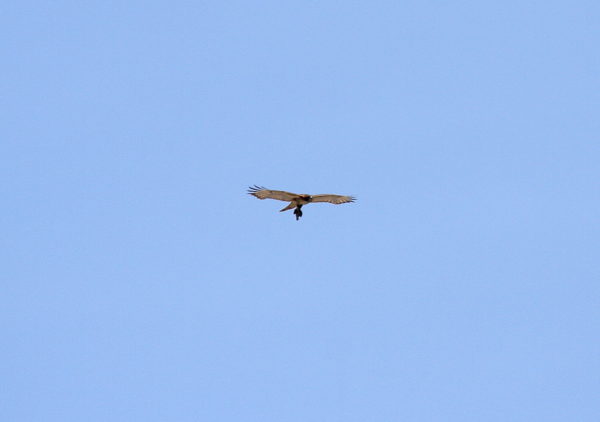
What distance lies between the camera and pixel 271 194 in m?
67.4

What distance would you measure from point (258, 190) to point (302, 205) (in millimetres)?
1845

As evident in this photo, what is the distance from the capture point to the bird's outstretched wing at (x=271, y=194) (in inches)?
2643

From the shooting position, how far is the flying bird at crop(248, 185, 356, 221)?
220 feet

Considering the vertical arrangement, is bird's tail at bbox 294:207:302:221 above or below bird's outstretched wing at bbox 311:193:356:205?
below

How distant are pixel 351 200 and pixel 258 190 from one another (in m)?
3.63

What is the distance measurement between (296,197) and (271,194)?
104cm

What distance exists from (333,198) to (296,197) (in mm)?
1824

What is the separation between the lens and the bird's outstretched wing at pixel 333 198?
67.9 metres

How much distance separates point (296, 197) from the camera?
67062 millimetres

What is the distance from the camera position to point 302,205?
221 ft

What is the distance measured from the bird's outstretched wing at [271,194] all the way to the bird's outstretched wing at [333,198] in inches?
40.2

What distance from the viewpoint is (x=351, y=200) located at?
68000 millimetres

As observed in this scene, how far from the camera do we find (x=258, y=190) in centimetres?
6769

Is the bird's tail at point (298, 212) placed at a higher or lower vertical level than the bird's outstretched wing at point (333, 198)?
lower
